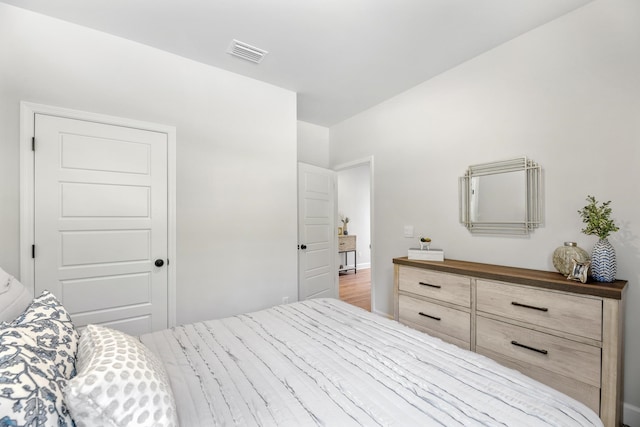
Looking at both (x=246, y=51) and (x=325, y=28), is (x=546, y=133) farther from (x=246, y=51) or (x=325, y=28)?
(x=246, y=51)

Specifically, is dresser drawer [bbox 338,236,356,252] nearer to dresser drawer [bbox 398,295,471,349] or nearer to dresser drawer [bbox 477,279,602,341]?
dresser drawer [bbox 398,295,471,349]

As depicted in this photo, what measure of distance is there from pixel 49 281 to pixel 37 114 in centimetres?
120

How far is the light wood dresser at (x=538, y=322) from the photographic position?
147 centimetres

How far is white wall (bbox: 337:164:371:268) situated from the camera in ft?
21.3

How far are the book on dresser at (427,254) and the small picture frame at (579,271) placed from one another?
0.89 metres

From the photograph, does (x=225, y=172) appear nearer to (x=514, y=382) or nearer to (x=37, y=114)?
(x=37, y=114)

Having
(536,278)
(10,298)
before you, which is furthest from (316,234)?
(10,298)

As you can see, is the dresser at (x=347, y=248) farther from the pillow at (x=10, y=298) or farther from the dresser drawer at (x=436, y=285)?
the pillow at (x=10, y=298)

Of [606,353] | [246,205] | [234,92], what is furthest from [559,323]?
[234,92]

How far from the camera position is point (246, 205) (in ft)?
9.23

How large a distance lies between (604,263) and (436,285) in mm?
1017

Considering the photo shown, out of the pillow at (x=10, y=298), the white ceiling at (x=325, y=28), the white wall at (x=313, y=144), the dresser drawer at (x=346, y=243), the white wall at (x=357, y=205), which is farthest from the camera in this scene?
the white wall at (x=357, y=205)

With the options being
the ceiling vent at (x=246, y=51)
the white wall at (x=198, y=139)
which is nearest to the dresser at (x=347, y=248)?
the white wall at (x=198, y=139)

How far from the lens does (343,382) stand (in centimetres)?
102
